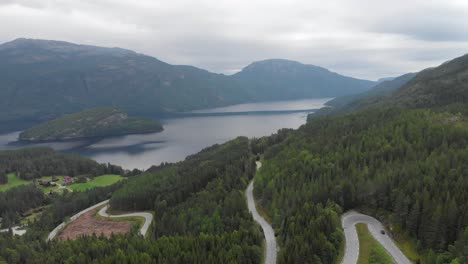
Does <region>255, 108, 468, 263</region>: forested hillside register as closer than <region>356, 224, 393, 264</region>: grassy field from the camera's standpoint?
No

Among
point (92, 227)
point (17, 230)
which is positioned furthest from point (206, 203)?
point (17, 230)

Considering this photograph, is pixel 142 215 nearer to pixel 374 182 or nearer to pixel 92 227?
pixel 92 227

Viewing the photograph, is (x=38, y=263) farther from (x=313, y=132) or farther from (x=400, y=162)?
(x=313, y=132)

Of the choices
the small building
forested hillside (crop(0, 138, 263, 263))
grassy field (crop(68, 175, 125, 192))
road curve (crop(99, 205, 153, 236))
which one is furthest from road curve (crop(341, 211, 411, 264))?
the small building

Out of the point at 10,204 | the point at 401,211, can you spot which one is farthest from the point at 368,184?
the point at 10,204

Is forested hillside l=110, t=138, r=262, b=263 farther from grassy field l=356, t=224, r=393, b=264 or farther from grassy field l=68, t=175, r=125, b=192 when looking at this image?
grassy field l=68, t=175, r=125, b=192

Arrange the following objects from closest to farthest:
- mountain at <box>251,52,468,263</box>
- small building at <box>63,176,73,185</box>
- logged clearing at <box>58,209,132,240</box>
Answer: mountain at <box>251,52,468,263</box> → logged clearing at <box>58,209,132,240</box> → small building at <box>63,176,73,185</box>
